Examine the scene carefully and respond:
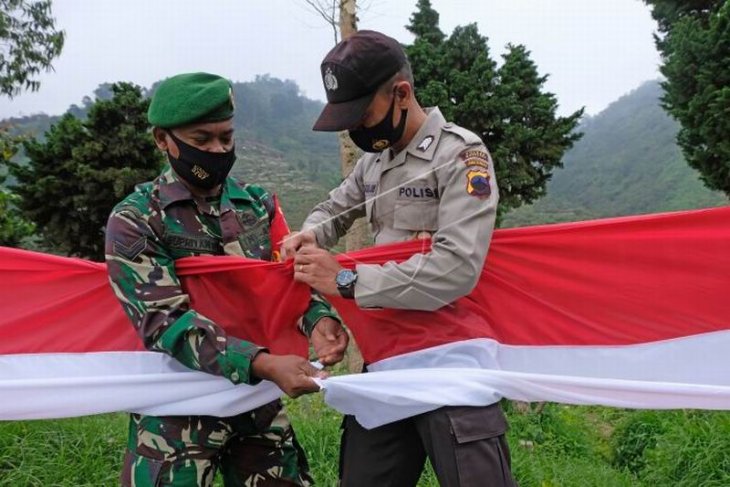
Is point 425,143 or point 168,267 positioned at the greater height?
point 425,143

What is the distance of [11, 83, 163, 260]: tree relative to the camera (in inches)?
337

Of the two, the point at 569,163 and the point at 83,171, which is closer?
the point at 83,171

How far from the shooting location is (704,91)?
24.7 feet

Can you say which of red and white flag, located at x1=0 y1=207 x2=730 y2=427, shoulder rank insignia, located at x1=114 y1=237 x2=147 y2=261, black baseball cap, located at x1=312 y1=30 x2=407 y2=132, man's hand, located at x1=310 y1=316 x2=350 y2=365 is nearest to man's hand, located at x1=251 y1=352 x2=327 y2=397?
man's hand, located at x1=310 y1=316 x2=350 y2=365

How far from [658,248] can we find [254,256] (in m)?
1.49

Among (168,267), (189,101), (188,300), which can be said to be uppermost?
(189,101)

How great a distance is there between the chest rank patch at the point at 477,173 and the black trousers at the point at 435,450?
64 cm

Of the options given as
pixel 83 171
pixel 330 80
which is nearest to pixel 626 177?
pixel 83 171

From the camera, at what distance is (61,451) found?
12.2 ft

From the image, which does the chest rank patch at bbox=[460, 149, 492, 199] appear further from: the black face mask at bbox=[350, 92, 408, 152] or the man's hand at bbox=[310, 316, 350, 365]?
the man's hand at bbox=[310, 316, 350, 365]

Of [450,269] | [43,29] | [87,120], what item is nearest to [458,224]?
[450,269]

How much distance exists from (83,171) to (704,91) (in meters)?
7.49

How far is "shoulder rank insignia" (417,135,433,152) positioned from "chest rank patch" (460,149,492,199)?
130mm

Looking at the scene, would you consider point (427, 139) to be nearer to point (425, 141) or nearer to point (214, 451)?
point (425, 141)
